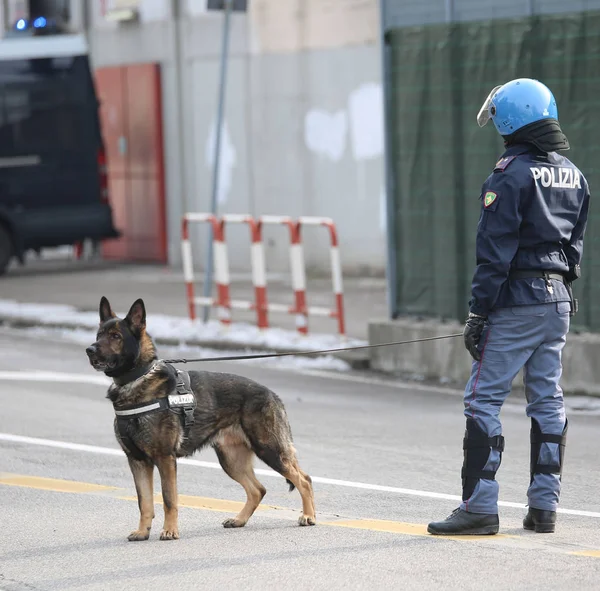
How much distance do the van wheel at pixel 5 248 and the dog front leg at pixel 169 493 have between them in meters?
15.0

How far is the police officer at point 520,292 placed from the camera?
23.1ft

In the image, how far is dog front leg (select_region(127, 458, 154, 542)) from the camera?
738cm

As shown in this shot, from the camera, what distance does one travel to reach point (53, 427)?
438 inches

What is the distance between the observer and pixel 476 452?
7.16 metres

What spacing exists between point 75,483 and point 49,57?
14.3 meters

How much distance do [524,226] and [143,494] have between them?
2169mm

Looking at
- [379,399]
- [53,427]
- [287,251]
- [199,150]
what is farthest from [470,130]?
[199,150]

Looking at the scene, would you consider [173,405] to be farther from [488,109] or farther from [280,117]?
[280,117]

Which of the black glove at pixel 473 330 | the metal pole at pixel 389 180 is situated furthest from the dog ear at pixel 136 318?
the metal pole at pixel 389 180

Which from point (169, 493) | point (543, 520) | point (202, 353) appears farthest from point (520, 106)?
point (202, 353)

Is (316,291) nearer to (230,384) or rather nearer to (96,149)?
(96,149)

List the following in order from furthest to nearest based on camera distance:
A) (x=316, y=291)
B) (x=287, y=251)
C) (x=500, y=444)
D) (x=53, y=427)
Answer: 1. (x=287, y=251)
2. (x=316, y=291)
3. (x=53, y=427)
4. (x=500, y=444)

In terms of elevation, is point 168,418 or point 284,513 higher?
point 168,418

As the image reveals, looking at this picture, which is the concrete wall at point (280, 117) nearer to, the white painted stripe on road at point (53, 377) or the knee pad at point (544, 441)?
the white painted stripe on road at point (53, 377)
